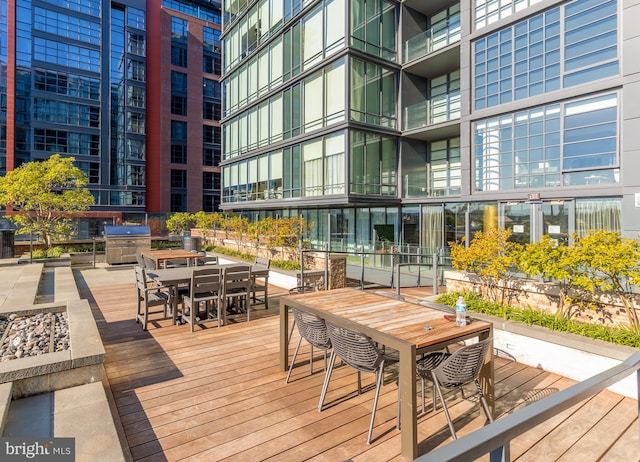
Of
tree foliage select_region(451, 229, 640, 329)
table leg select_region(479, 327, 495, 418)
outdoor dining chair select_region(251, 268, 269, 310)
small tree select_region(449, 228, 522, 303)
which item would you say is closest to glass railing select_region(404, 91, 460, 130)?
outdoor dining chair select_region(251, 268, 269, 310)

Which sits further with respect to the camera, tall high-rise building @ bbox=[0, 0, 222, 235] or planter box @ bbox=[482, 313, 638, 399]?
tall high-rise building @ bbox=[0, 0, 222, 235]

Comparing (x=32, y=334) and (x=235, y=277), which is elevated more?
(x=235, y=277)

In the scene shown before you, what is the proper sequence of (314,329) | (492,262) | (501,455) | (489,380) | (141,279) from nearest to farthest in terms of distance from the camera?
(501,455) → (489,380) → (314,329) → (492,262) → (141,279)

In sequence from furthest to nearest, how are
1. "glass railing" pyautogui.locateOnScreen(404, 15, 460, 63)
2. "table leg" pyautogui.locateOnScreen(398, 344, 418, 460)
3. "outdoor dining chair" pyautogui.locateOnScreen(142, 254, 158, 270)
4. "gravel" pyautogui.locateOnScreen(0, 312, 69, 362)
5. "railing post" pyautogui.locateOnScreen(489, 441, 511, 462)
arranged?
"glass railing" pyautogui.locateOnScreen(404, 15, 460, 63)
"outdoor dining chair" pyautogui.locateOnScreen(142, 254, 158, 270)
"gravel" pyautogui.locateOnScreen(0, 312, 69, 362)
"table leg" pyautogui.locateOnScreen(398, 344, 418, 460)
"railing post" pyautogui.locateOnScreen(489, 441, 511, 462)

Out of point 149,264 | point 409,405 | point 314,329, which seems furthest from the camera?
point 149,264

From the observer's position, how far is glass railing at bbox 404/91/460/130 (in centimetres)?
1527

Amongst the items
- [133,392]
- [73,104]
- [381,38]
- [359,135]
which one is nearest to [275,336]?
[133,392]

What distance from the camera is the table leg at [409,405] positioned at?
2.94m

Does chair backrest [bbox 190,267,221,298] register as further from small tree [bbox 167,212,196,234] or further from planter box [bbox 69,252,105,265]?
small tree [bbox 167,212,196,234]

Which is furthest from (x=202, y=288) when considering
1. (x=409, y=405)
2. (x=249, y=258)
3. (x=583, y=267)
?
(x=249, y=258)

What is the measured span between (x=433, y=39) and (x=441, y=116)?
3237 millimetres

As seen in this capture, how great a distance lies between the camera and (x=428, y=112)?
50.9 ft

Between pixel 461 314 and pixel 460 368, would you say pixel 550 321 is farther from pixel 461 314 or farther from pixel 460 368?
pixel 460 368

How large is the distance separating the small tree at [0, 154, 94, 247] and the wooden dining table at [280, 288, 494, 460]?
53.7 ft
